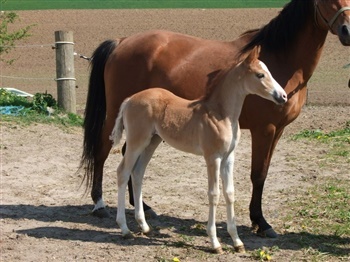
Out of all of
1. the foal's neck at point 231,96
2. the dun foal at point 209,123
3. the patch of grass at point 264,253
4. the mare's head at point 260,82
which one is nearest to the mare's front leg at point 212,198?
the dun foal at point 209,123

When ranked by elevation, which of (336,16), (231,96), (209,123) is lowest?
(209,123)

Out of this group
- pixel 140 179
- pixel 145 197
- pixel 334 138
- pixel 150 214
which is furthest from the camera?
pixel 334 138

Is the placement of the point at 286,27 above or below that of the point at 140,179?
above

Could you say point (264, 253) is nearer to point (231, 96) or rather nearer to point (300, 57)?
point (231, 96)

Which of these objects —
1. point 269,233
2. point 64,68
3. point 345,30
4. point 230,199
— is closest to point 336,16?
point 345,30

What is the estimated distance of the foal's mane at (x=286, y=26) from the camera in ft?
18.8

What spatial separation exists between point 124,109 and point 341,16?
1.88 metres

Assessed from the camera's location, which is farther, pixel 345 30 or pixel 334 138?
pixel 334 138

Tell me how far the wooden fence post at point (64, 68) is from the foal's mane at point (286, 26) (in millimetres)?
5052

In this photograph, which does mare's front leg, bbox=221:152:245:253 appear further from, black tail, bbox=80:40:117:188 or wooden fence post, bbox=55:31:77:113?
wooden fence post, bbox=55:31:77:113

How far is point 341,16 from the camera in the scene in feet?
17.5

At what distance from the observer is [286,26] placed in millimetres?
5805

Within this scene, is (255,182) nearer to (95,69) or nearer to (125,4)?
(95,69)

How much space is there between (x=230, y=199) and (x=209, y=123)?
622 mm
